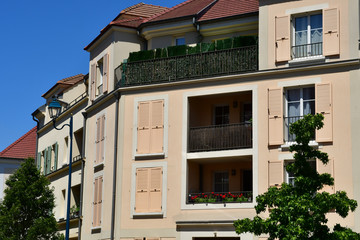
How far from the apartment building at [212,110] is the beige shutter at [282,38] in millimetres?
41


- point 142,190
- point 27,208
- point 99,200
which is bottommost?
point 27,208

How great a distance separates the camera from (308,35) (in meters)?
30.2

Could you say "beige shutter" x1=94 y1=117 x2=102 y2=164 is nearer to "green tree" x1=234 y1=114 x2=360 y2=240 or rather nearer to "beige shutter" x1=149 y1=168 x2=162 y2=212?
"beige shutter" x1=149 y1=168 x2=162 y2=212

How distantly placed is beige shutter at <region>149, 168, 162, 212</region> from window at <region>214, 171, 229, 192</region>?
2733mm

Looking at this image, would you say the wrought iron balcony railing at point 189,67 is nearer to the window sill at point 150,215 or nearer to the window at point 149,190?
the window at point 149,190

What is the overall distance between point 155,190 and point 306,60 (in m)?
8.61

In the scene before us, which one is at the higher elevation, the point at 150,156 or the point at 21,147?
the point at 21,147

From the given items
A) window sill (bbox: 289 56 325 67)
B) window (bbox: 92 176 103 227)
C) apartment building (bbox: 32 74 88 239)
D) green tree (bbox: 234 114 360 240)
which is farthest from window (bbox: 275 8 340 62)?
apartment building (bbox: 32 74 88 239)

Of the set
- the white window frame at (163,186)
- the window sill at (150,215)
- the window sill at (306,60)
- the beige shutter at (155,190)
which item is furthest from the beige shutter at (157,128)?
the window sill at (306,60)

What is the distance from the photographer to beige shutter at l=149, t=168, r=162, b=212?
32.3m

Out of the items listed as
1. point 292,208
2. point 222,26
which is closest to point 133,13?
point 222,26

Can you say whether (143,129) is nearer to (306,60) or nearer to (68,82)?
(306,60)

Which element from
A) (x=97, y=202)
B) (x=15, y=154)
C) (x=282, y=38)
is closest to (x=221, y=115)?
(x=282, y=38)

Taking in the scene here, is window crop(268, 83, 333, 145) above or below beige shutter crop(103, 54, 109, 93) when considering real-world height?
below
